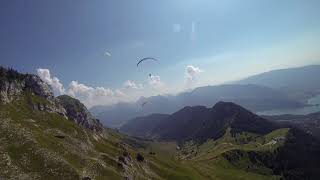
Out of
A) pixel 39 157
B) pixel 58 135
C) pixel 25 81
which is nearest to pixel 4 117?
pixel 58 135

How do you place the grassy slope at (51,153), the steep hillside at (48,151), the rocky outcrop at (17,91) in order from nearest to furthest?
the grassy slope at (51,153) < the steep hillside at (48,151) < the rocky outcrop at (17,91)

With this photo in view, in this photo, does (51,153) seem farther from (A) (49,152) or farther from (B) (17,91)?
(B) (17,91)

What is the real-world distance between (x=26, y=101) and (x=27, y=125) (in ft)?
161

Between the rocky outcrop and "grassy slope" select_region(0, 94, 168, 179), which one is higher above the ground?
the rocky outcrop

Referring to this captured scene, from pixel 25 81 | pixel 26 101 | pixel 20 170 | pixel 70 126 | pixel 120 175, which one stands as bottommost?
pixel 120 175

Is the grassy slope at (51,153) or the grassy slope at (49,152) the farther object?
the grassy slope at (51,153)

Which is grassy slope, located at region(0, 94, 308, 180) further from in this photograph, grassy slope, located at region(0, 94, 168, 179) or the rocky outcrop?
the rocky outcrop

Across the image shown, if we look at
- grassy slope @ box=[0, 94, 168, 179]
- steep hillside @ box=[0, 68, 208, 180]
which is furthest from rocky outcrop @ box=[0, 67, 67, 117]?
grassy slope @ box=[0, 94, 168, 179]

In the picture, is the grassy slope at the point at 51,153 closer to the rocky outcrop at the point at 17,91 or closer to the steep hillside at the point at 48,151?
the steep hillside at the point at 48,151

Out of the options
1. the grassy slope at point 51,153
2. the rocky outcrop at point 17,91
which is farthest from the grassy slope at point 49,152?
the rocky outcrop at point 17,91

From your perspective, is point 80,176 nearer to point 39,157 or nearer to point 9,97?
point 39,157

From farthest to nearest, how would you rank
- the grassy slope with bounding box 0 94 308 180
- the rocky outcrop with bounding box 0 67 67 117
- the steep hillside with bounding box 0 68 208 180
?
the rocky outcrop with bounding box 0 67 67 117 → the steep hillside with bounding box 0 68 208 180 → the grassy slope with bounding box 0 94 308 180

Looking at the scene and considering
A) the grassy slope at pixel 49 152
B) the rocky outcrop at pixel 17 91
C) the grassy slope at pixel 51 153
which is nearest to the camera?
the grassy slope at pixel 49 152

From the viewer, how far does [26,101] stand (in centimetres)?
17012
